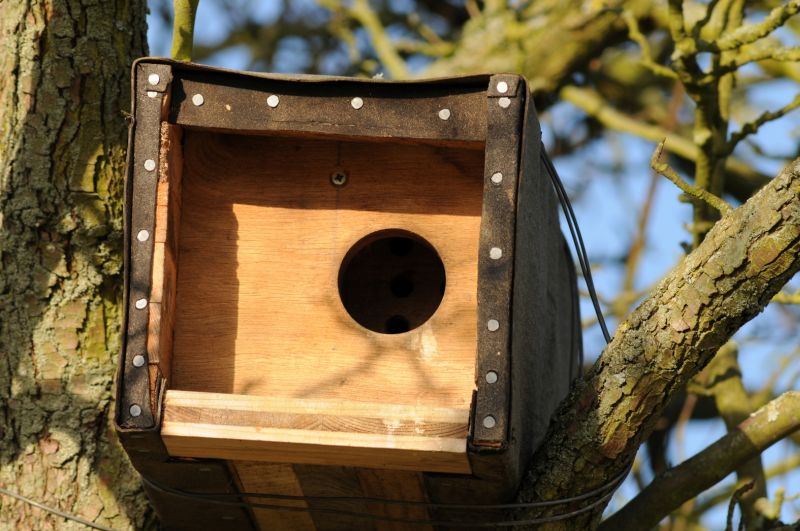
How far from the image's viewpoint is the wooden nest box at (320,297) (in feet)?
6.15

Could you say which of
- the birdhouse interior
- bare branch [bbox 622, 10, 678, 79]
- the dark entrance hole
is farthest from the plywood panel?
bare branch [bbox 622, 10, 678, 79]

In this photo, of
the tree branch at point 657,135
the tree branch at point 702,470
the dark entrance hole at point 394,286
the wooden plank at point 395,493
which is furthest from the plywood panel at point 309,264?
the tree branch at point 657,135

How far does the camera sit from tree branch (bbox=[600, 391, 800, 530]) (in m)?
2.37

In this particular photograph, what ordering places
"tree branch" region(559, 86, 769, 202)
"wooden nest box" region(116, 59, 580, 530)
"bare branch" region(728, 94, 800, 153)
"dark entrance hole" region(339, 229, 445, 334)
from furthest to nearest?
"tree branch" region(559, 86, 769, 202) < "bare branch" region(728, 94, 800, 153) < "dark entrance hole" region(339, 229, 445, 334) < "wooden nest box" region(116, 59, 580, 530)

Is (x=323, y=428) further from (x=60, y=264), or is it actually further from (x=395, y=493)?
(x=60, y=264)

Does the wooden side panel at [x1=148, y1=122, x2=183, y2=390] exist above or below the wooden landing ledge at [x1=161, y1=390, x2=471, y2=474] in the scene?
above

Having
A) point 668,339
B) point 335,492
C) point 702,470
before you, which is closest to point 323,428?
point 335,492

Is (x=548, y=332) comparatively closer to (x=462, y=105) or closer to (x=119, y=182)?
(x=462, y=105)

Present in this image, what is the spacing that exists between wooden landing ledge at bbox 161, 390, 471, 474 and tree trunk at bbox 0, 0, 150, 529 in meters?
0.50

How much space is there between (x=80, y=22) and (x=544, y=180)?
1.02 m

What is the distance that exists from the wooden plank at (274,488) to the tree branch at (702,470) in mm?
625

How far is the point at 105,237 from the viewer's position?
2385mm

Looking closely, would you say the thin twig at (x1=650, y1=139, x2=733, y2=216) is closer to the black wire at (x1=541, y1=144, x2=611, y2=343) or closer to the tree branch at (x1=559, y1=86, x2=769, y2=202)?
the black wire at (x1=541, y1=144, x2=611, y2=343)

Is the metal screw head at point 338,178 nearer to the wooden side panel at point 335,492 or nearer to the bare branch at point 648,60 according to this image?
the wooden side panel at point 335,492
